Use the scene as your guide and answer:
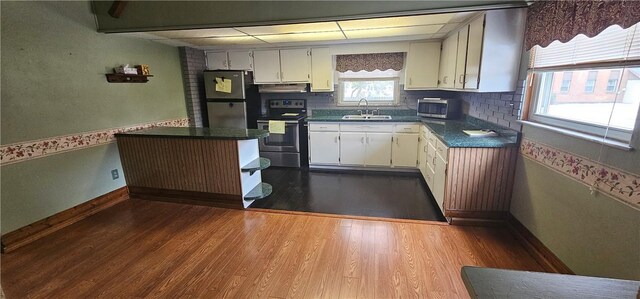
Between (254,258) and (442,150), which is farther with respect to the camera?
(442,150)

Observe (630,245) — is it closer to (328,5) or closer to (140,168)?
(328,5)

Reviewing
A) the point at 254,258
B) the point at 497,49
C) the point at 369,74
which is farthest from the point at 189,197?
the point at 497,49

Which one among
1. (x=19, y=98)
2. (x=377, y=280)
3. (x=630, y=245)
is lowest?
(x=377, y=280)

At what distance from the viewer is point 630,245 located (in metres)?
1.35

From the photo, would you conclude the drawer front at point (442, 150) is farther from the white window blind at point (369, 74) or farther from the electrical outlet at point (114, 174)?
the electrical outlet at point (114, 174)

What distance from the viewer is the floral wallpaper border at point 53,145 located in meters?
2.27

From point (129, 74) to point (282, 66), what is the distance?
205 centimetres

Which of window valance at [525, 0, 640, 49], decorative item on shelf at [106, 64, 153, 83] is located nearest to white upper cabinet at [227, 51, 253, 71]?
decorative item on shelf at [106, 64, 153, 83]

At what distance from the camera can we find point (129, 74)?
123 inches

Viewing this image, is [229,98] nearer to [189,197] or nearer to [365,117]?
[189,197]

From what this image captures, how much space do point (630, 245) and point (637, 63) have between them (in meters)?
0.92

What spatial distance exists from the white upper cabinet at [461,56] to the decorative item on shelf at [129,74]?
3685mm

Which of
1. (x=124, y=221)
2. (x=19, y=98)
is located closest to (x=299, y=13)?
(x=19, y=98)

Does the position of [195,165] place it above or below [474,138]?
below
